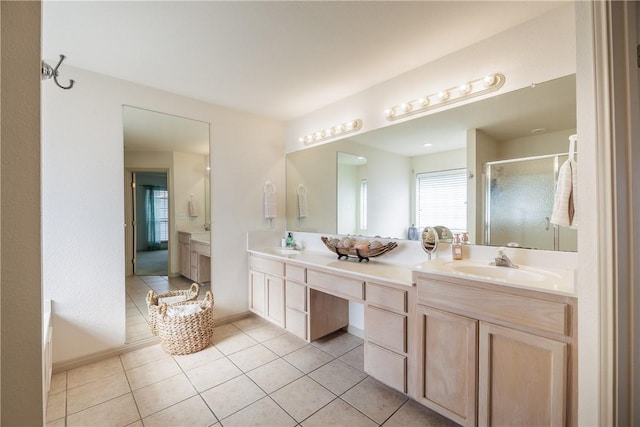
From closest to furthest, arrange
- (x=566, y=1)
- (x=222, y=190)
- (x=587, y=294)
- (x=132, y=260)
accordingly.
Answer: (x=587, y=294)
(x=566, y=1)
(x=132, y=260)
(x=222, y=190)

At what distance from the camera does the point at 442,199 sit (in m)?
1.99

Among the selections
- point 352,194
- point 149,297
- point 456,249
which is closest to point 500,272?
point 456,249

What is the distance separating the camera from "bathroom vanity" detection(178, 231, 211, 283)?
2.75 m

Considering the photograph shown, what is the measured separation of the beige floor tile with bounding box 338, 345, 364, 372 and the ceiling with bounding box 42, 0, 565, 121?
2.41 meters

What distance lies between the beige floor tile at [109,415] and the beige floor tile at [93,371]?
14.9 inches

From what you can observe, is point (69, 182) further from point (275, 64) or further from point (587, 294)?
point (587, 294)

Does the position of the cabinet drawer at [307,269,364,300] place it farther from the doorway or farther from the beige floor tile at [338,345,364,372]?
the doorway

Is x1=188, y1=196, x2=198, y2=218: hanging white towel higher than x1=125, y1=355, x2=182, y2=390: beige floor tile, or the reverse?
x1=188, y1=196, x2=198, y2=218: hanging white towel

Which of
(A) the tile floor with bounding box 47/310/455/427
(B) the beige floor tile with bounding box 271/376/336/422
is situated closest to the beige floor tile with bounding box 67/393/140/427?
(A) the tile floor with bounding box 47/310/455/427

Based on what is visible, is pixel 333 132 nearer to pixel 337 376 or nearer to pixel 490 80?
pixel 490 80

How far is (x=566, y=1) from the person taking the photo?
Result: 4.60 ft

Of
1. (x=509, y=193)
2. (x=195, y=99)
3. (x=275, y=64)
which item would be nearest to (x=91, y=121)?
(x=195, y=99)

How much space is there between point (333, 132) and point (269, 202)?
1132 millimetres

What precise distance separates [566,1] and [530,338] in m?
1.77
